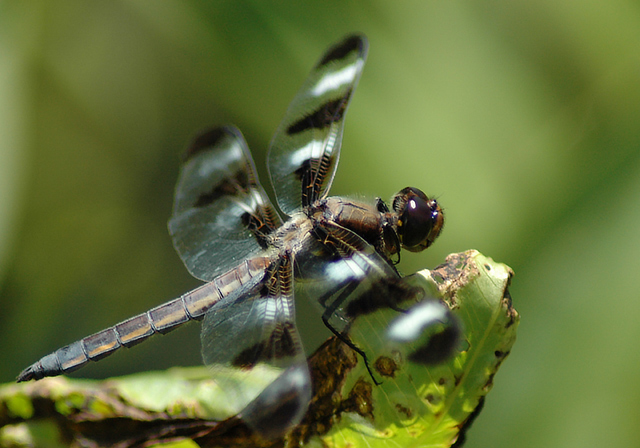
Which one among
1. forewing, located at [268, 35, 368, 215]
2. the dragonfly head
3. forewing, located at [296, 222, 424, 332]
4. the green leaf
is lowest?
the green leaf

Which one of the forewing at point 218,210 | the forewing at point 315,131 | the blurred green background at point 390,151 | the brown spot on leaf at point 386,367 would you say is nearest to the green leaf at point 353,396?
the brown spot on leaf at point 386,367

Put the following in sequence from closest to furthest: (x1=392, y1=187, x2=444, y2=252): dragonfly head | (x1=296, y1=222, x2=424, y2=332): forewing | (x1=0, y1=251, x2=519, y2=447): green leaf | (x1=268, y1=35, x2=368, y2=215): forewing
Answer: (x1=0, y1=251, x2=519, y2=447): green leaf < (x1=296, y1=222, x2=424, y2=332): forewing < (x1=392, y1=187, x2=444, y2=252): dragonfly head < (x1=268, y1=35, x2=368, y2=215): forewing

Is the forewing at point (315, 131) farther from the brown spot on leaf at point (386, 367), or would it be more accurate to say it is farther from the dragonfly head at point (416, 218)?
the brown spot on leaf at point (386, 367)

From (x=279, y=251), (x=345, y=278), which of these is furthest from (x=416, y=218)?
(x=279, y=251)

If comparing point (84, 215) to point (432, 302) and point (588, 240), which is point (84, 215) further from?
point (588, 240)

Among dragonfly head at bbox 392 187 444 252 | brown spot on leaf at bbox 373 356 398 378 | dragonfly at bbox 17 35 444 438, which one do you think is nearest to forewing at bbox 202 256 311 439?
dragonfly at bbox 17 35 444 438

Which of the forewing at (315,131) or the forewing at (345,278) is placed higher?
the forewing at (315,131)

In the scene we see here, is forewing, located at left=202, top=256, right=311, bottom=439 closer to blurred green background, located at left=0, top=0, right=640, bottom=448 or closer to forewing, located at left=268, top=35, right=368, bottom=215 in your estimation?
forewing, located at left=268, top=35, right=368, bottom=215
